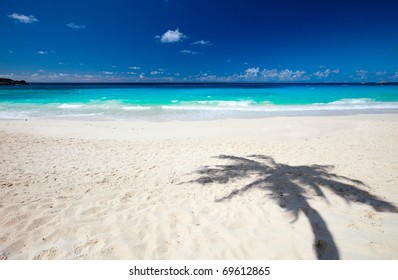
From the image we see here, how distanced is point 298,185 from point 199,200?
2488 mm

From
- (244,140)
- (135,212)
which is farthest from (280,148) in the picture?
(135,212)

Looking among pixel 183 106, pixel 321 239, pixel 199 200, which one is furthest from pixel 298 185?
pixel 183 106

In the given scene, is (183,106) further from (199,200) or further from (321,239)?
(321,239)

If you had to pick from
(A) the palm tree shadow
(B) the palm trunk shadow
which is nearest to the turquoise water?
(A) the palm tree shadow

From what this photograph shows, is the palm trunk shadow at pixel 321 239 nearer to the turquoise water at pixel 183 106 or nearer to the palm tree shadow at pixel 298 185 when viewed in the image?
the palm tree shadow at pixel 298 185

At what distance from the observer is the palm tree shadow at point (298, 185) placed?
389cm

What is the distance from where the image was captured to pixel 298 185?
554cm

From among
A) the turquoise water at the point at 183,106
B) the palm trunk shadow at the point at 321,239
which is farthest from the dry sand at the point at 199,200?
the turquoise water at the point at 183,106

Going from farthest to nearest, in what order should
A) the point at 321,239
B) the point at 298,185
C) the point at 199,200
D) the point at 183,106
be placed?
the point at 183,106 < the point at 298,185 < the point at 199,200 < the point at 321,239

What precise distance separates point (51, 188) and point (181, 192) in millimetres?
3141

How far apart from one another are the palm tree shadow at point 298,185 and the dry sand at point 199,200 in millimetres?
A: 24

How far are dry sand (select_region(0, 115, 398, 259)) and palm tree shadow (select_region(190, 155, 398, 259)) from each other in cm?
2

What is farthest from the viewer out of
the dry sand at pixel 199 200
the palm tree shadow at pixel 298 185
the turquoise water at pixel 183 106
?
the turquoise water at pixel 183 106

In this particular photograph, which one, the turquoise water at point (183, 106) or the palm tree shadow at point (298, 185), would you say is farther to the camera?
the turquoise water at point (183, 106)
